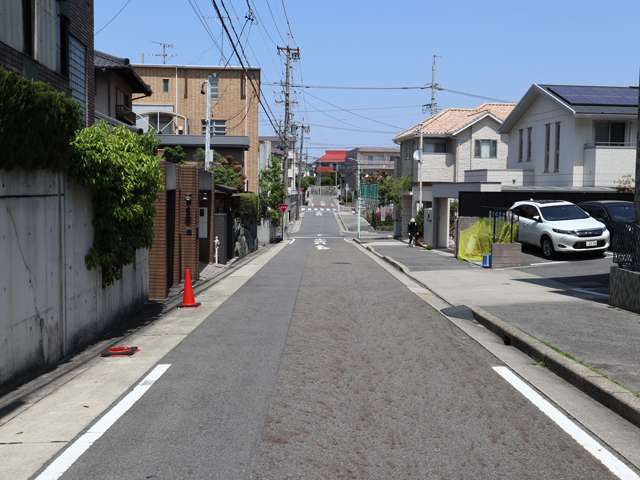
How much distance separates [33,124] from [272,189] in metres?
48.4

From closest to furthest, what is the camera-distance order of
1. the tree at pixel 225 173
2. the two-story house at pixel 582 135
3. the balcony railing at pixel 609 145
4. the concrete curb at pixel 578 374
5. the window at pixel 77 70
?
the concrete curb at pixel 578 374 < the window at pixel 77 70 < the two-story house at pixel 582 135 < the balcony railing at pixel 609 145 < the tree at pixel 225 173

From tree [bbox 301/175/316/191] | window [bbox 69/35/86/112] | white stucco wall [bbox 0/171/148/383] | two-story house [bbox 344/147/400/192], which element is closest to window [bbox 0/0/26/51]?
white stucco wall [bbox 0/171/148/383]

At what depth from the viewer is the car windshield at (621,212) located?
26062mm

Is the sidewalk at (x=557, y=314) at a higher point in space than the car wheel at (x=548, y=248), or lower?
lower

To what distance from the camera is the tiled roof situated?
53.9 metres

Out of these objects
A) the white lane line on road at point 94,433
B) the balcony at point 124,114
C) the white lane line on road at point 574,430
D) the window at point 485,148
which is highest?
the window at point 485,148

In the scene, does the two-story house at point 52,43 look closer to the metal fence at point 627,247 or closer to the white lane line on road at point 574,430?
the white lane line on road at point 574,430

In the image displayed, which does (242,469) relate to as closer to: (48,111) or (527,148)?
(48,111)

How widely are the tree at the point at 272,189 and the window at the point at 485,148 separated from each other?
15401mm

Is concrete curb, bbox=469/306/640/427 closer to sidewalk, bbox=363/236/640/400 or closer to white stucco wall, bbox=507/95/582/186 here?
sidewalk, bbox=363/236/640/400

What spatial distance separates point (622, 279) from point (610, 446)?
25.5 ft

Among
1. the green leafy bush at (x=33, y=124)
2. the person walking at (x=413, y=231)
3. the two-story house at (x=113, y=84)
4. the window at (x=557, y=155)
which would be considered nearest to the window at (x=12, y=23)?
the green leafy bush at (x=33, y=124)

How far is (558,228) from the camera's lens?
24.4m

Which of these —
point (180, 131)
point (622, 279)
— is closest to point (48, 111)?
point (622, 279)
